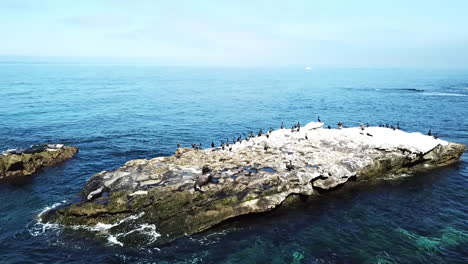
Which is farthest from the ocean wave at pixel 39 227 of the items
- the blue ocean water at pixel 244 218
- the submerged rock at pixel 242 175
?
the submerged rock at pixel 242 175

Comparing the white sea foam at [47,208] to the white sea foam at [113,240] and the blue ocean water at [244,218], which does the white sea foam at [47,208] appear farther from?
the white sea foam at [113,240]

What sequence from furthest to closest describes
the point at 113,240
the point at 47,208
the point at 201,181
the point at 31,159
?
the point at 31,159 → the point at 47,208 → the point at 201,181 → the point at 113,240

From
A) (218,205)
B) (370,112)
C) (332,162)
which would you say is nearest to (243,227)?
(218,205)

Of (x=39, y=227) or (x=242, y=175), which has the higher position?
(x=242, y=175)

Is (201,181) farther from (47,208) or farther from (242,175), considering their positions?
(47,208)

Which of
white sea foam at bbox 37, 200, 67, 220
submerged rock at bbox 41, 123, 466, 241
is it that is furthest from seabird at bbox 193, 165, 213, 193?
white sea foam at bbox 37, 200, 67, 220

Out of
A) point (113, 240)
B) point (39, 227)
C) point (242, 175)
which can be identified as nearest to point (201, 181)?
point (242, 175)
